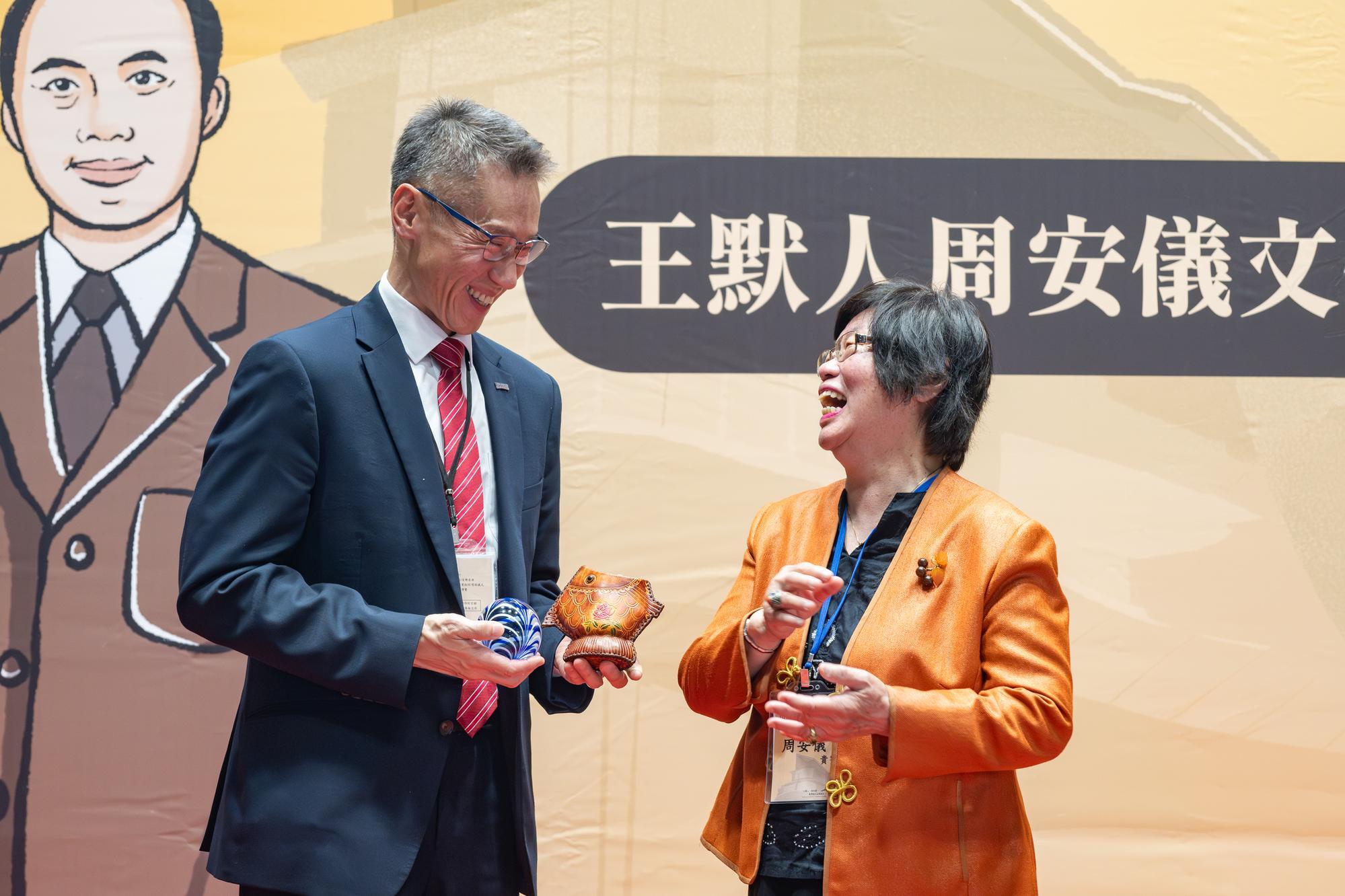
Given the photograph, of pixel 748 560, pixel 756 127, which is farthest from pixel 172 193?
pixel 748 560

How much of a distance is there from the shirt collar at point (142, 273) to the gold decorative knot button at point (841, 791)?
2.25m

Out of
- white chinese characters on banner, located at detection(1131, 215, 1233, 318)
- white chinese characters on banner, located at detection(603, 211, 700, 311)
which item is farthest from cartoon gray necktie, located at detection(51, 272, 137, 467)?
white chinese characters on banner, located at detection(1131, 215, 1233, 318)

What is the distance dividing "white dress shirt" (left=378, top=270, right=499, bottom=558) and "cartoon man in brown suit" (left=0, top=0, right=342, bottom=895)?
4.63ft

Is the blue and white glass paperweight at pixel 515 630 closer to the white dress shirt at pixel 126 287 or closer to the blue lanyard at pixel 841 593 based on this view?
the blue lanyard at pixel 841 593

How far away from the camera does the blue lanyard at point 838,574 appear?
1.87 meters

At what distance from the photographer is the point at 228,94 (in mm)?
3137

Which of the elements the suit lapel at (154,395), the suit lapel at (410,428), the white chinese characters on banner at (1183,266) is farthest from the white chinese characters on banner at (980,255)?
the suit lapel at (154,395)

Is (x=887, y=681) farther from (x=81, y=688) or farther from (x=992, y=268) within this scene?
(x=81, y=688)

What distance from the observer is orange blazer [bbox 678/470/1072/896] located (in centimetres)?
171

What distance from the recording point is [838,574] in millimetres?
1921

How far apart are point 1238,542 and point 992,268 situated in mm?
952

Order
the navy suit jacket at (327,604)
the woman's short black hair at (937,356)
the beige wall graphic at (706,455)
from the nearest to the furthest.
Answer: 1. the navy suit jacket at (327,604)
2. the woman's short black hair at (937,356)
3. the beige wall graphic at (706,455)

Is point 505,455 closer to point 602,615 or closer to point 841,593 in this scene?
point 602,615

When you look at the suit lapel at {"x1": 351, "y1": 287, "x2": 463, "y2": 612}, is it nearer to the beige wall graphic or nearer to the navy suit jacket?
the navy suit jacket
